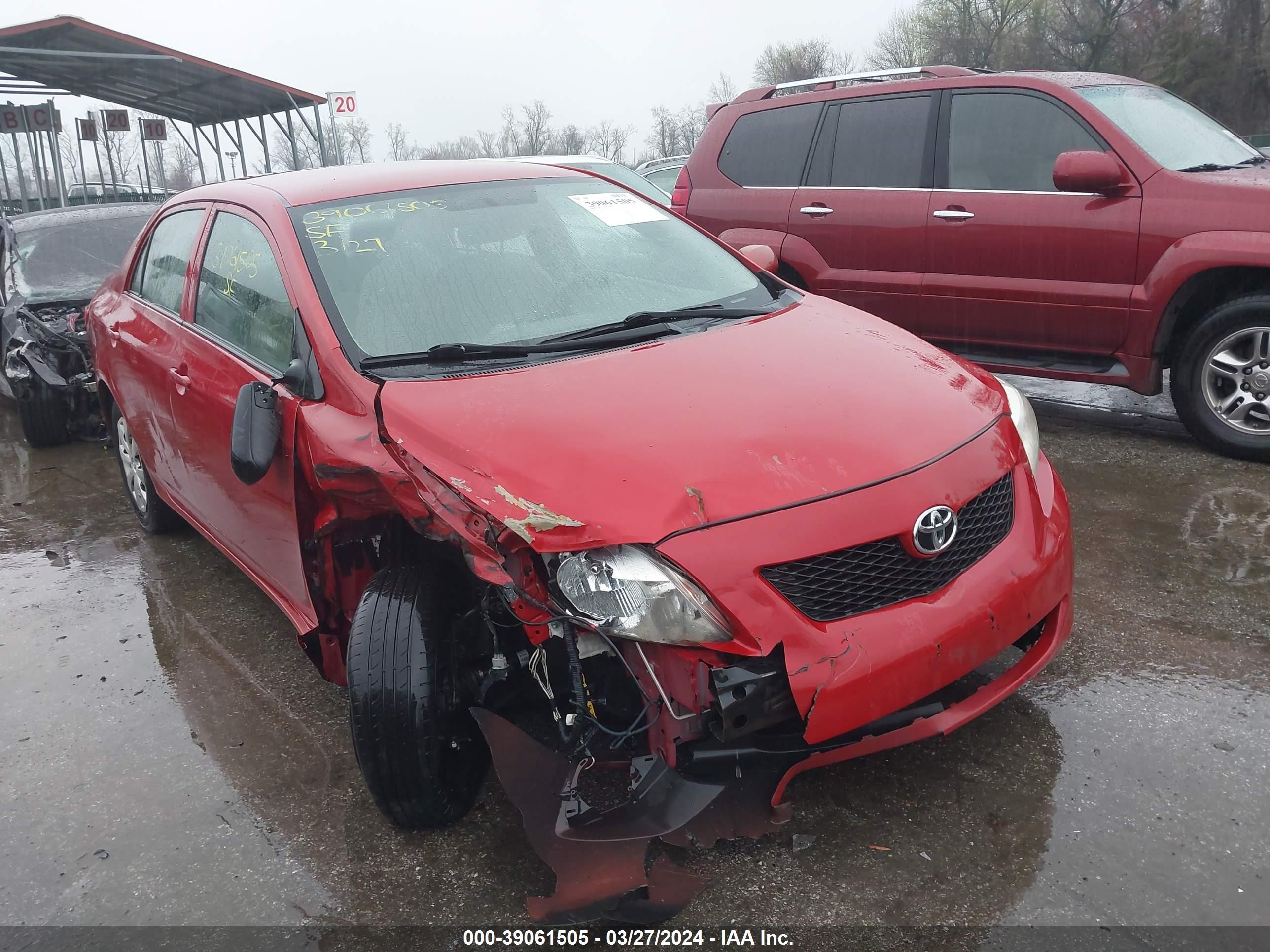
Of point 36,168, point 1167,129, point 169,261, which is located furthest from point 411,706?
point 36,168

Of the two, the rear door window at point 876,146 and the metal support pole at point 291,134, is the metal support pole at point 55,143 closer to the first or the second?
the metal support pole at point 291,134

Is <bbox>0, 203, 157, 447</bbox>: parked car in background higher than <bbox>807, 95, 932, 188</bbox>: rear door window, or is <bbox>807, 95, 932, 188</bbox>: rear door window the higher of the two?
<bbox>807, 95, 932, 188</bbox>: rear door window

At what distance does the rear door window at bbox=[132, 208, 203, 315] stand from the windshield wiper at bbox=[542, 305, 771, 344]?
1.86 metres

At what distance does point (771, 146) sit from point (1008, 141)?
1.58 meters

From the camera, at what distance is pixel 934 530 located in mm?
2293

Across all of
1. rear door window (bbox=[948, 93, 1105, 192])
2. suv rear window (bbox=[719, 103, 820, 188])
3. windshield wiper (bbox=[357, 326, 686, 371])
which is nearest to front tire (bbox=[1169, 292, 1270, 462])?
rear door window (bbox=[948, 93, 1105, 192])

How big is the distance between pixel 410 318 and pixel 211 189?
5.58ft

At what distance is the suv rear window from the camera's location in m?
6.32

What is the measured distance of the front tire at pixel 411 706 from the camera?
240 cm

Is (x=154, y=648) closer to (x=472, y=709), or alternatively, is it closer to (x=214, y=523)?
(x=214, y=523)

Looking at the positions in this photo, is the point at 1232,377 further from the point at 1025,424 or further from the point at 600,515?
the point at 600,515

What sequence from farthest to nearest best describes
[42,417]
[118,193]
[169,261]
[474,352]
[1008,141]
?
[118,193], [42,417], [1008,141], [169,261], [474,352]

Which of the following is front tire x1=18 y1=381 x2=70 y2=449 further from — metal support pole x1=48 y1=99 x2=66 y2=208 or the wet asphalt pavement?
metal support pole x1=48 y1=99 x2=66 y2=208

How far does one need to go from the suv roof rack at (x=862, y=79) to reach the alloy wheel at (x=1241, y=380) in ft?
6.46
